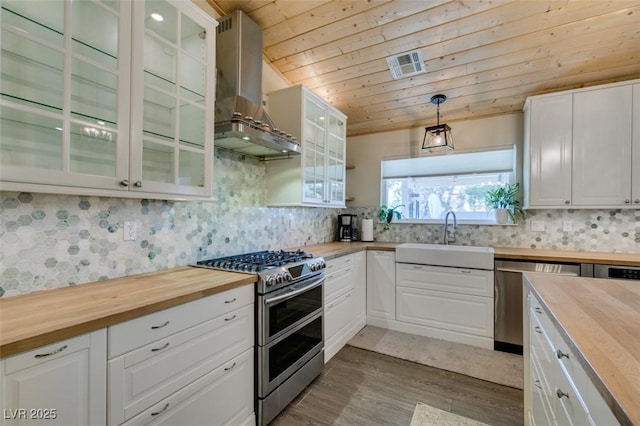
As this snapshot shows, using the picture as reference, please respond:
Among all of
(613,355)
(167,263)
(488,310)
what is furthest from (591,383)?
(488,310)

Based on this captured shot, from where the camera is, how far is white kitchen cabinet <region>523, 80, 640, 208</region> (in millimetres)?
2559

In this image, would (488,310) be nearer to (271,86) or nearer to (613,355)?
(613,355)

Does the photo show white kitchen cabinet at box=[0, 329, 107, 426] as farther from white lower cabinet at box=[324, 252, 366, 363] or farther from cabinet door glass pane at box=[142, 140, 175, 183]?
white lower cabinet at box=[324, 252, 366, 363]

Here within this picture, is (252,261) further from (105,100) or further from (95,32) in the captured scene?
(95,32)

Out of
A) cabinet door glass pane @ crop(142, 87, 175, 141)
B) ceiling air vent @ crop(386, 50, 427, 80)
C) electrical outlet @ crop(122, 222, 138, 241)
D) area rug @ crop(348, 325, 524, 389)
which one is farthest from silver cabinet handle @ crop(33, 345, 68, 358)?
ceiling air vent @ crop(386, 50, 427, 80)

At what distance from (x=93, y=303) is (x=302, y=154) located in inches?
75.8

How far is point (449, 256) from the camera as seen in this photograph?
2990 mm

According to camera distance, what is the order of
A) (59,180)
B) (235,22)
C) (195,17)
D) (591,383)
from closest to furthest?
(591,383)
(59,180)
(195,17)
(235,22)

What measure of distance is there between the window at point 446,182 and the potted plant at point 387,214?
98 millimetres

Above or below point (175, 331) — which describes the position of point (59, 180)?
above

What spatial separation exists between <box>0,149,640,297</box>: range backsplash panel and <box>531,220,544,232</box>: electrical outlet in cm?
4

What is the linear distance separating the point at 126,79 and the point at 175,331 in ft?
4.09

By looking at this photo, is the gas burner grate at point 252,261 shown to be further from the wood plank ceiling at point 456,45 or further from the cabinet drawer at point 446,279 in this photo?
the wood plank ceiling at point 456,45

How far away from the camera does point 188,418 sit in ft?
4.48
